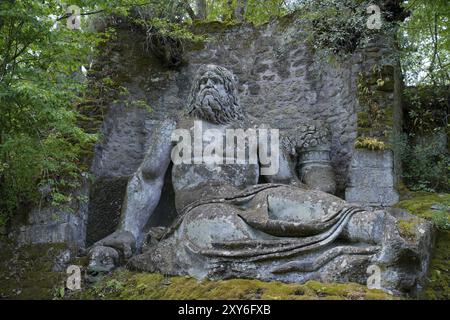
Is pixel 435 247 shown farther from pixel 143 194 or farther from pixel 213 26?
pixel 213 26

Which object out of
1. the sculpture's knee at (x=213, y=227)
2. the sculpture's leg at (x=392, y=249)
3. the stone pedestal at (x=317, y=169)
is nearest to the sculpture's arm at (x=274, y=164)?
the stone pedestal at (x=317, y=169)

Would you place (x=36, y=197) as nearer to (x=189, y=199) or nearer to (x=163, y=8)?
(x=189, y=199)

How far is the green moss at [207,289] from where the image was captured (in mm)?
3215

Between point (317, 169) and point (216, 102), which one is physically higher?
point (216, 102)

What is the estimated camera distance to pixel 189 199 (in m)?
4.83

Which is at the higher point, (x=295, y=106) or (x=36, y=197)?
(x=295, y=106)

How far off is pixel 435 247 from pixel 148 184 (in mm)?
2592

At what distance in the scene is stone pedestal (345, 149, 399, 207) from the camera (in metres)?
5.48

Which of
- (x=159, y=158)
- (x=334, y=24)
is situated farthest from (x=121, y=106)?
(x=334, y=24)

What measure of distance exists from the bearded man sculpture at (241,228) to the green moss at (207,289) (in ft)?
0.43

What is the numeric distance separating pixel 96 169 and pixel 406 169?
347 cm

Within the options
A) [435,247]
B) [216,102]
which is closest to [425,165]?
[435,247]

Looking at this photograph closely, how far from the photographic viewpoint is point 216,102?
5.07 m

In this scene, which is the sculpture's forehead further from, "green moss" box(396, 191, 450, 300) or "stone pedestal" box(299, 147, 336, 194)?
"green moss" box(396, 191, 450, 300)
